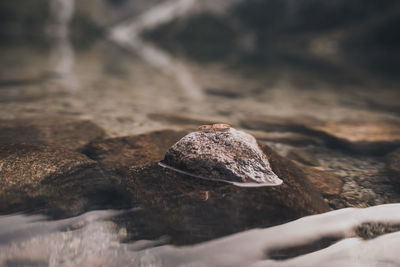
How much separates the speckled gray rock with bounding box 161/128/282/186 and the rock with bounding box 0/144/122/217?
114cm

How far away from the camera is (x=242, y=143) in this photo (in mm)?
4191

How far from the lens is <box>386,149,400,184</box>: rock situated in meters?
4.75

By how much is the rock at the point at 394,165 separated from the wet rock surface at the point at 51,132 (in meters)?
5.41

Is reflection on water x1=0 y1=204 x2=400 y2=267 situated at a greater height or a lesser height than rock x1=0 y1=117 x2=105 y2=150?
lesser

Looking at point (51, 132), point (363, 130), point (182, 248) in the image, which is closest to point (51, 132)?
point (51, 132)

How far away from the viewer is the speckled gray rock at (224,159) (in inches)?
157

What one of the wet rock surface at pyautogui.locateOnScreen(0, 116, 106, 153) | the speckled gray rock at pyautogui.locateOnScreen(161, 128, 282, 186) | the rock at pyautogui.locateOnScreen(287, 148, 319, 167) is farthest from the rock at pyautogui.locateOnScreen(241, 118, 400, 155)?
the wet rock surface at pyautogui.locateOnScreen(0, 116, 106, 153)

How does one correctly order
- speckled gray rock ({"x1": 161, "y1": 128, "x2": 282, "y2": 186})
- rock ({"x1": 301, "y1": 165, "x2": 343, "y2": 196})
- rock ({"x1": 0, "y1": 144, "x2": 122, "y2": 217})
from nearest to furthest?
rock ({"x1": 0, "y1": 144, "x2": 122, "y2": 217}) → speckled gray rock ({"x1": 161, "y1": 128, "x2": 282, "y2": 186}) → rock ({"x1": 301, "y1": 165, "x2": 343, "y2": 196})

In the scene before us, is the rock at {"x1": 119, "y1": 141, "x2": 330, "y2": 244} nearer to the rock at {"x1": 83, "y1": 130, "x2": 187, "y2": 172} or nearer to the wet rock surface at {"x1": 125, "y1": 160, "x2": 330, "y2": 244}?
the wet rock surface at {"x1": 125, "y1": 160, "x2": 330, "y2": 244}

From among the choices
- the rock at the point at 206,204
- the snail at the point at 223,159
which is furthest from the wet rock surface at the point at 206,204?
the snail at the point at 223,159

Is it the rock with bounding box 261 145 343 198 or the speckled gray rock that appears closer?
the speckled gray rock

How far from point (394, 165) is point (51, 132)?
6.62 meters

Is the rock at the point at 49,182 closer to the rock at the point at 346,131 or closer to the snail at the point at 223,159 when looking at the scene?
the snail at the point at 223,159

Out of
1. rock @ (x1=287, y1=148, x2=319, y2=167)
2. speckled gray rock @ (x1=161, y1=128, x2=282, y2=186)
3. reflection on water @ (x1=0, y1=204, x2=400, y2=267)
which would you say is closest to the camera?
reflection on water @ (x1=0, y1=204, x2=400, y2=267)
